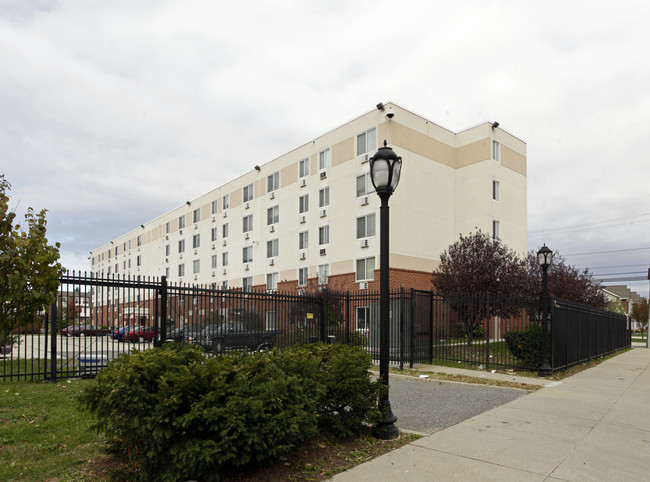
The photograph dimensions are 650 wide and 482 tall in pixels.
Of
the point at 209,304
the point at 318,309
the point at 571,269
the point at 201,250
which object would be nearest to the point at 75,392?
the point at 209,304

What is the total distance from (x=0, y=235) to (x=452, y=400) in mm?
7824

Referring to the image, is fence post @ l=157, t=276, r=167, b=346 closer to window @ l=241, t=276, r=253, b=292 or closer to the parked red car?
the parked red car

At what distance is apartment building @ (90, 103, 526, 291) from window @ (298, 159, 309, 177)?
147 mm

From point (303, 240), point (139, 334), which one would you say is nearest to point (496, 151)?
point (303, 240)

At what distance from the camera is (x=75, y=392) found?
27.8 feet

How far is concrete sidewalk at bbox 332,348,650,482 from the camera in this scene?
5027mm

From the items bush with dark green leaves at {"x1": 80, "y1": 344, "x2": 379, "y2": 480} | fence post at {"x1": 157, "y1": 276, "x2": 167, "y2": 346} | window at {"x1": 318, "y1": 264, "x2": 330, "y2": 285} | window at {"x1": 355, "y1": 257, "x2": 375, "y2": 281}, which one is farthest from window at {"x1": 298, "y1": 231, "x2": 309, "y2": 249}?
bush with dark green leaves at {"x1": 80, "y1": 344, "x2": 379, "y2": 480}

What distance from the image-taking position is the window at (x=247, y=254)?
39.6 metres

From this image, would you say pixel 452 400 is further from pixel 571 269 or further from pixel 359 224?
pixel 571 269

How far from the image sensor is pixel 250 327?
11719 mm

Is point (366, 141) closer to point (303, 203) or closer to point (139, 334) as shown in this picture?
point (303, 203)

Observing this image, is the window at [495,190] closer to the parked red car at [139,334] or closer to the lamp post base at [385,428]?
the parked red car at [139,334]

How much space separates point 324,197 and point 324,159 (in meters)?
2.58

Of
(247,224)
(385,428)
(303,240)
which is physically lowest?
(385,428)
